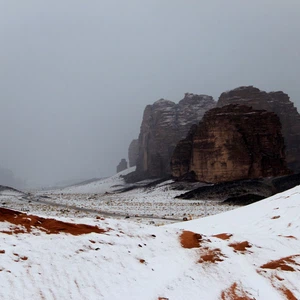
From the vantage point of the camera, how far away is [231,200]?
41.4 m

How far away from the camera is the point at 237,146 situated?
5688 centimetres

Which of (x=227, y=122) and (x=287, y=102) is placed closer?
(x=227, y=122)

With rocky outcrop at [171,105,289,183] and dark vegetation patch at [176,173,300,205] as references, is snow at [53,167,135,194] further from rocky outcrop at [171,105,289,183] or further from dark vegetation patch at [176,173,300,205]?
dark vegetation patch at [176,173,300,205]

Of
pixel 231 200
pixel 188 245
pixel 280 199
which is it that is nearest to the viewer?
pixel 188 245

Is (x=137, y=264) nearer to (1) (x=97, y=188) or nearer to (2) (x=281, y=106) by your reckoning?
(2) (x=281, y=106)

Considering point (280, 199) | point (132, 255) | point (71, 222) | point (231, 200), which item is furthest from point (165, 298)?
point (231, 200)

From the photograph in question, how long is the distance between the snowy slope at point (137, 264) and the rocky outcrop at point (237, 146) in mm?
49129

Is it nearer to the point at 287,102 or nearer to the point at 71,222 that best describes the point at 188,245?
the point at 71,222

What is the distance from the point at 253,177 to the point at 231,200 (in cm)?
1666

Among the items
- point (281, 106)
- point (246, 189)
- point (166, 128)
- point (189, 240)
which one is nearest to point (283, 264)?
point (189, 240)

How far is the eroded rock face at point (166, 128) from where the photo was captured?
310 ft

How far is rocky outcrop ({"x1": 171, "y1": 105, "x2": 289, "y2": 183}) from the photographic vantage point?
5675cm

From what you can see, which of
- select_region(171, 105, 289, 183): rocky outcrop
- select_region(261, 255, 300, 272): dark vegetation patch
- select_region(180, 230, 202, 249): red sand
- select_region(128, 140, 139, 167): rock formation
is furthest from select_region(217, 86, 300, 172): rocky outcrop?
select_region(261, 255, 300, 272): dark vegetation patch

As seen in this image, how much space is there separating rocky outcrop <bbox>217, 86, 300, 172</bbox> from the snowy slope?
75667 millimetres
